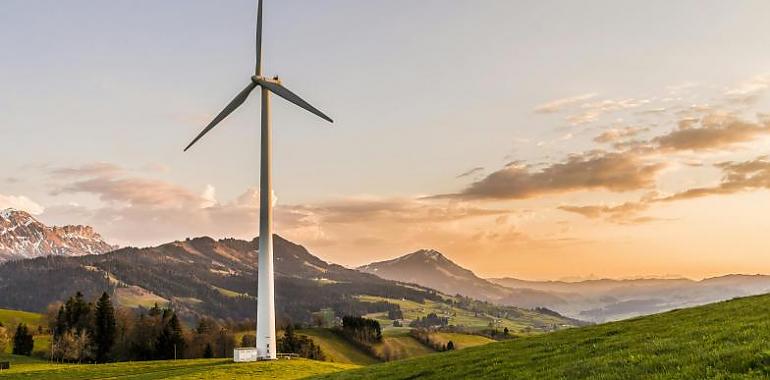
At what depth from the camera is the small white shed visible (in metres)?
81.8

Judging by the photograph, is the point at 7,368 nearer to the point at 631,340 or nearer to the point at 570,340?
the point at 570,340

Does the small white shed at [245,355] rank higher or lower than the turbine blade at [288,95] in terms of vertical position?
lower

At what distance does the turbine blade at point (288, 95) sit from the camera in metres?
82.6

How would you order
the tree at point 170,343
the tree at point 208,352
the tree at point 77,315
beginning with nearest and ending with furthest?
the tree at point 170,343, the tree at point 77,315, the tree at point 208,352

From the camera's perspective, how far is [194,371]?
2808 inches

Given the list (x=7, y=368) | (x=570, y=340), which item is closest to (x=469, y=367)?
(x=570, y=340)

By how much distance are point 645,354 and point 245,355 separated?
210 feet

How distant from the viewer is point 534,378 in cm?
2678

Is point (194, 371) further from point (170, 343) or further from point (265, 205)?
point (170, 343)

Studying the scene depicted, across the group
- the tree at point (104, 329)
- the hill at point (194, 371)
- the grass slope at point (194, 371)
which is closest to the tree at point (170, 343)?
the tree at point (104, 329)

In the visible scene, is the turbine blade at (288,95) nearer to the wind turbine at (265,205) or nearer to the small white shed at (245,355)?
the wind turbine at (265,205)

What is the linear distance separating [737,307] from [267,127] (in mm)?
62200

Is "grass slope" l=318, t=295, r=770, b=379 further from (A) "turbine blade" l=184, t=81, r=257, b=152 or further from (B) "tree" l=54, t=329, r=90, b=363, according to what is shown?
(B) "tree" l=54, t=329, r=90, b=363

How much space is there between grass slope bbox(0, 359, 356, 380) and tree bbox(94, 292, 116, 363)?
6948cm
